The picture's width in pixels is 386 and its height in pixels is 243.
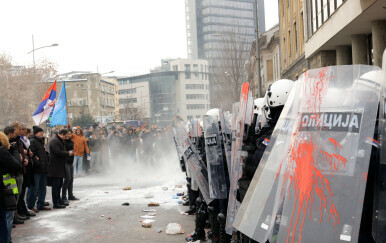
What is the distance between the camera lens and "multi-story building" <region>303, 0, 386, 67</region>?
13891 mm

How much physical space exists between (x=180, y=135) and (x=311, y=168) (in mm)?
4818

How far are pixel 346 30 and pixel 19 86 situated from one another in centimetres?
2910

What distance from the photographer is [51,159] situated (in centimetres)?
1022

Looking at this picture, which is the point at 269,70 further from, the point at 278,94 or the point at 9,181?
the point at 278,94

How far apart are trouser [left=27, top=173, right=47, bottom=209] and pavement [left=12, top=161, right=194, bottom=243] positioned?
297mm

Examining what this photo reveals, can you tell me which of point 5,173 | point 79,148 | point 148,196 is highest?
point 5,173

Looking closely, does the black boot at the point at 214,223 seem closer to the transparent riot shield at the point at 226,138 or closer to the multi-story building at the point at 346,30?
the transparent riot shield at the point at 226,138

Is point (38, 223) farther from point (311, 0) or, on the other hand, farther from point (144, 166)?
point (311, 0)

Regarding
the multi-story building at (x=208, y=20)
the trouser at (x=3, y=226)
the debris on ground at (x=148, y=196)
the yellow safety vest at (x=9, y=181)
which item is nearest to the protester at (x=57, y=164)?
the debris on ground at (x=148, y=196)

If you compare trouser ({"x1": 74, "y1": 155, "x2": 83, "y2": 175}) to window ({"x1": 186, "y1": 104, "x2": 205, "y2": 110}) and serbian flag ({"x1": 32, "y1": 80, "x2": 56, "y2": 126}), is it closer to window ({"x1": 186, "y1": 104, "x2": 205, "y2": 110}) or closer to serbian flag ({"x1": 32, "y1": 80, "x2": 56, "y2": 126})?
serbian flag ({"x1": 32, "y1": 80, "x2": 56, "y2": 126})

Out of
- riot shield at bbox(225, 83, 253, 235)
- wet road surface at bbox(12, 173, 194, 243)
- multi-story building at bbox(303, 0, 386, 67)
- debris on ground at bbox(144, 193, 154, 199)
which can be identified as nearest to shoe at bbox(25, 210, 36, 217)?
wet road surface at bbox(12, 173, 194, 243)

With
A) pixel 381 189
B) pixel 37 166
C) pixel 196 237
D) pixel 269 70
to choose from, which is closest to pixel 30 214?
pixel 37 166

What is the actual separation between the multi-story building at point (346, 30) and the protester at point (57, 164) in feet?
28.8

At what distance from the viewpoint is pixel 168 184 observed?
14164 mm
